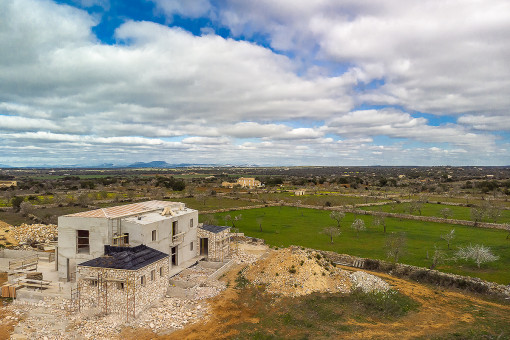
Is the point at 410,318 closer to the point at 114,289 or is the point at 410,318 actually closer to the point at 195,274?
the point at 195,274

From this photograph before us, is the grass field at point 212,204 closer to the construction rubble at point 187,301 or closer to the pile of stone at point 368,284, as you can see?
the construction rubble at point 187,301

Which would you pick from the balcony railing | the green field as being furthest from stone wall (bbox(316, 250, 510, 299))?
the balcony railing

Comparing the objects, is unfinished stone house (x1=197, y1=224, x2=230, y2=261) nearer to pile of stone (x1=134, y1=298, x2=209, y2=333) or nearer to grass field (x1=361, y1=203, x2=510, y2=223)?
pile of stone (x1=134, y1=298, x2=209, y2=333)

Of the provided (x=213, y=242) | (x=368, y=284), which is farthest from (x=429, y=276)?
(x=213, y=242)

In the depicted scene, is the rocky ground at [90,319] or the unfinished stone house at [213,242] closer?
the rocky ground at [90,319]

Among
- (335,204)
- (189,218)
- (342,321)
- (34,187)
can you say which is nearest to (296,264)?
(342,321)

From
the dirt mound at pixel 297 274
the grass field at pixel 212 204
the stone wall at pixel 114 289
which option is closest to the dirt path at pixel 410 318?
the dirt mound at pixel 297 274

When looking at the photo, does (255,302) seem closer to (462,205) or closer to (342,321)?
(342,321)
